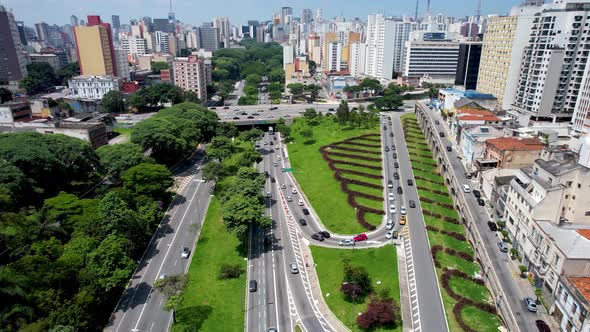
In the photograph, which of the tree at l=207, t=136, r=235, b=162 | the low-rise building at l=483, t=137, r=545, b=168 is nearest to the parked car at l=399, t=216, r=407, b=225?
the low-rise building at l=483, t=137, r=545, b=168

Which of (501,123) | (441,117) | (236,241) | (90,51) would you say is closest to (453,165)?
(501,123)

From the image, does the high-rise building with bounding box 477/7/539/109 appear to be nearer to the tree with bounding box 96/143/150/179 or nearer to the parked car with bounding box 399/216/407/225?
the parked car with bounding box 399/216/407/225

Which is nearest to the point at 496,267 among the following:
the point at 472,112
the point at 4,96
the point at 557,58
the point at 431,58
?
the point at 472,112

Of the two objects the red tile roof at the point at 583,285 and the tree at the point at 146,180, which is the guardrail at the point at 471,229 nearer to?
the red tile roof at the point at 583,285

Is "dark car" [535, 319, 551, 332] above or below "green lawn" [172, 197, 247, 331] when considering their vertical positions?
above

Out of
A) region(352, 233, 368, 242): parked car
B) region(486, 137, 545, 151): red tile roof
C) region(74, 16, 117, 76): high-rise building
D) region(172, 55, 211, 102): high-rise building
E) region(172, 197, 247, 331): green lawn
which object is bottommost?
region(172, 197, 247, 331): green lawn

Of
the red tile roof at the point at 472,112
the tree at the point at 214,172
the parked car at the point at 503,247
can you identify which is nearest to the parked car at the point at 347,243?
the parked car at the point at 503,247
